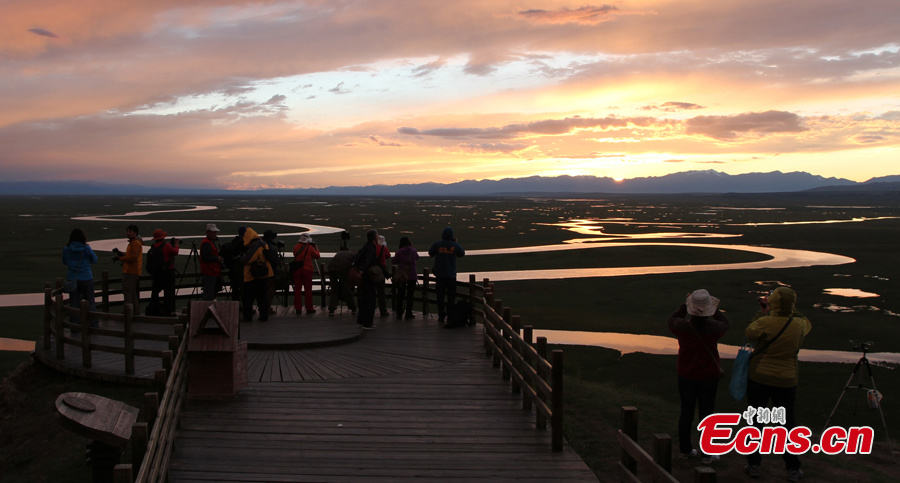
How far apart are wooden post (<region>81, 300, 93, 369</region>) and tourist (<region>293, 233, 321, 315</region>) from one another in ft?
14.0

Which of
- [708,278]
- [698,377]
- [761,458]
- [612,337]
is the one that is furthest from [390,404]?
[708,278]

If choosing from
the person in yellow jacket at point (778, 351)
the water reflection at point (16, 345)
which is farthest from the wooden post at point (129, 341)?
the water reflection at point (16, 345)

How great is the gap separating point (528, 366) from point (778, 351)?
9.83 ft

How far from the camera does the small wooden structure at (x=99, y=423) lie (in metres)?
6.25

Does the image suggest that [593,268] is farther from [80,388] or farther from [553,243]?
[80,388]

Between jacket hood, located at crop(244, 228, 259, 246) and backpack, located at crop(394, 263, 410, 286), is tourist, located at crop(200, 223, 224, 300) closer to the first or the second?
jacket hood, located at crop(244, 228, 259, 246)

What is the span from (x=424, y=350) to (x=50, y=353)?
23.3 ft

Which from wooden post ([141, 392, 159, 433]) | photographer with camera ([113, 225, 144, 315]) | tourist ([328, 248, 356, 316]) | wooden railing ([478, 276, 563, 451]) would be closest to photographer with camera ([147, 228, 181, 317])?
photographer with camera ([113, 225, 144, 315])

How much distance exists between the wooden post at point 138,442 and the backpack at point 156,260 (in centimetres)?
865

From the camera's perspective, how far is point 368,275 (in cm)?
1339

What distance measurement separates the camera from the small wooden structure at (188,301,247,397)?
8.70m

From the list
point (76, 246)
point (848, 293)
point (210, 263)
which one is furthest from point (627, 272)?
point (76, 246)

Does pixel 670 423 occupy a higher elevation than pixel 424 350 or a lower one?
lower

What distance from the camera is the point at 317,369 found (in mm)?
10672
